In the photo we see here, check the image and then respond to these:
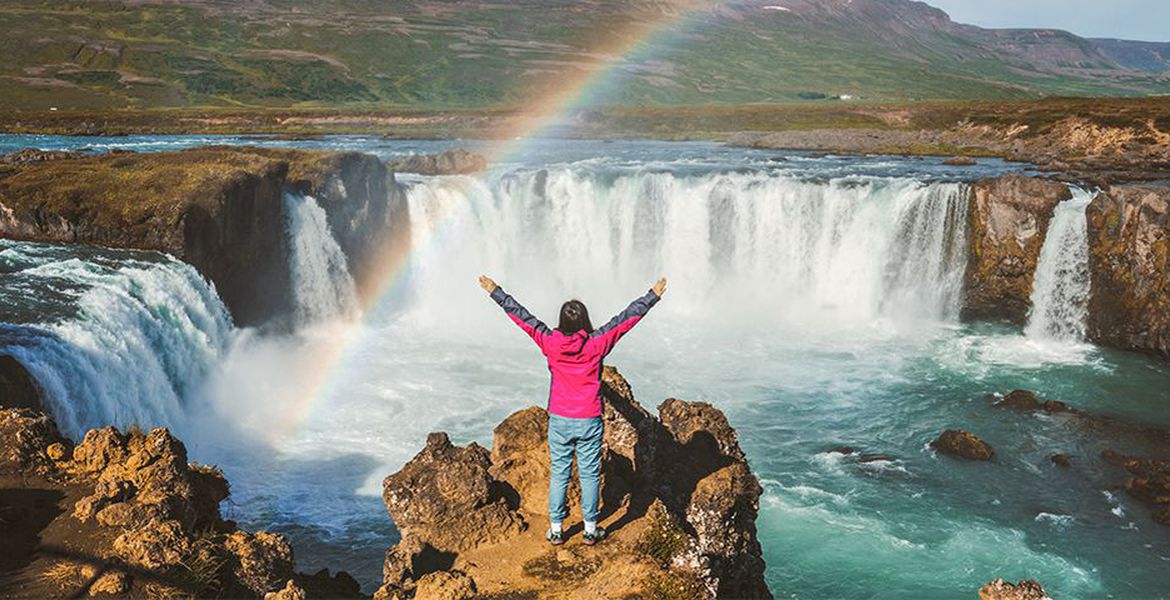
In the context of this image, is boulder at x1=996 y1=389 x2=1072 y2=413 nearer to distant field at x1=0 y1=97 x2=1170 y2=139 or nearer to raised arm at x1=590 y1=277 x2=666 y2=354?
raised arm at x1=590 y1=277 x2=666 y2=354

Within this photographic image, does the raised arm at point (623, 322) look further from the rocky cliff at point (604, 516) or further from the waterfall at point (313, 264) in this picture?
the waterfall at point (313, 264)

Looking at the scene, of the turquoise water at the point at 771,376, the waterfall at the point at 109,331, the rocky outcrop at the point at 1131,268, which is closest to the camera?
the waterfall at the point at 109,331

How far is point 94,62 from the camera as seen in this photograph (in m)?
158

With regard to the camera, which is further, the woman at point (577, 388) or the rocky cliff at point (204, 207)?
the rocky cliff at point (204, 207)

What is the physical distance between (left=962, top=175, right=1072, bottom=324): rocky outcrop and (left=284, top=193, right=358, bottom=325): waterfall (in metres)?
29.9

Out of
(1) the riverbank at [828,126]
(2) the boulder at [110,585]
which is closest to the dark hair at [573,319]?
(2) the boulder at [110,585]

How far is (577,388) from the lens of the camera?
9000 millimetres

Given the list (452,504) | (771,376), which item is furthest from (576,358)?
(771,376)

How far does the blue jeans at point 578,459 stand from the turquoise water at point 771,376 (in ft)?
29.2

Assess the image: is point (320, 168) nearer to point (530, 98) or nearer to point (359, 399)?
point (359, 399)

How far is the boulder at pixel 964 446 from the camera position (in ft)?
77.4

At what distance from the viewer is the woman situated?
891 centimetres

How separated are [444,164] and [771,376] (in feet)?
102

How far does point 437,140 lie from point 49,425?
82004 millimetres
